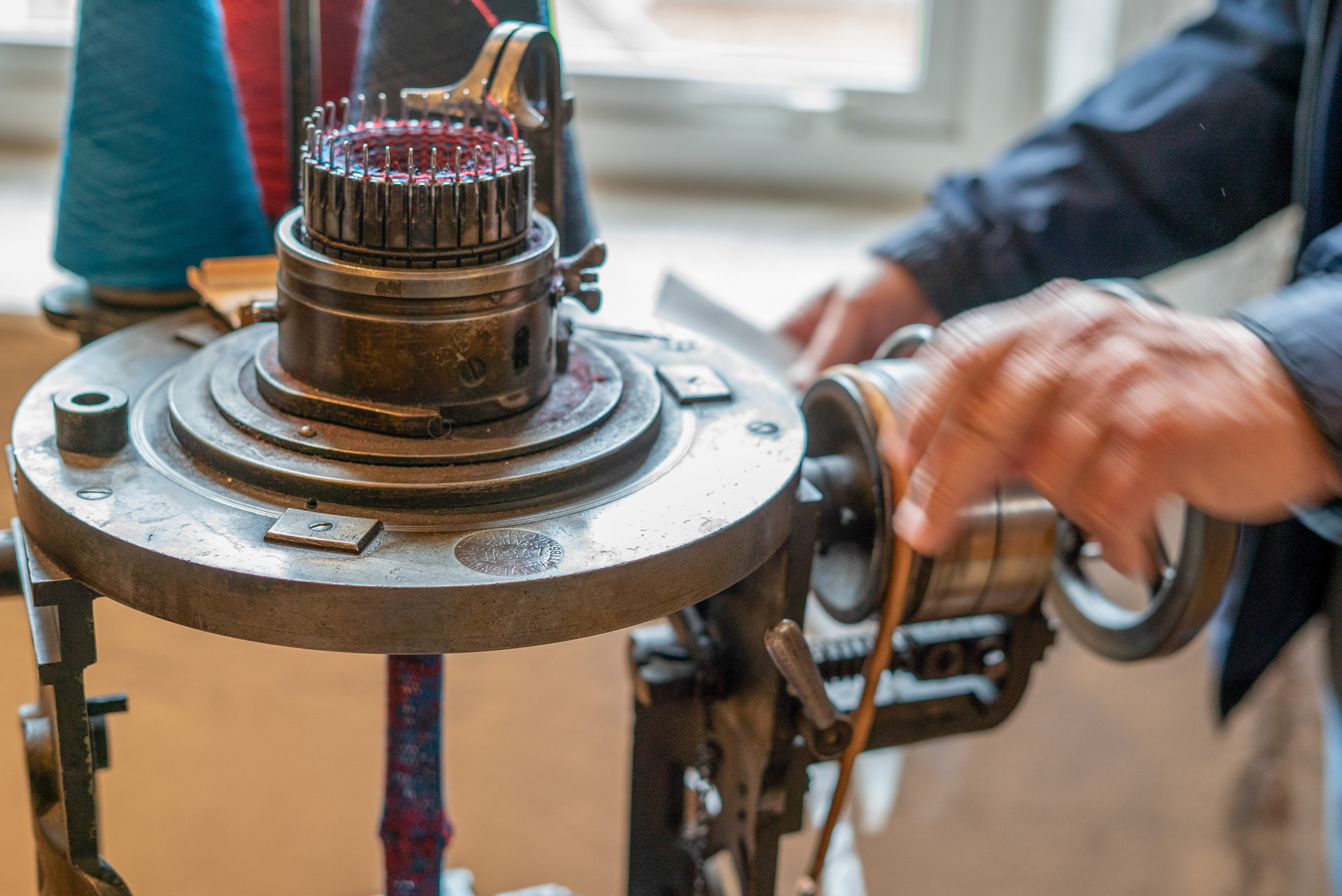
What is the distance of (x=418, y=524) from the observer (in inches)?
24.7

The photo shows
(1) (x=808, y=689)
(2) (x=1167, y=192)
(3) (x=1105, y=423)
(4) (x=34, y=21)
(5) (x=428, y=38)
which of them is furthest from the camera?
(4) (x=34, y=21)

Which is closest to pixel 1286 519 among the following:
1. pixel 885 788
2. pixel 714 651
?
pixel 714 651

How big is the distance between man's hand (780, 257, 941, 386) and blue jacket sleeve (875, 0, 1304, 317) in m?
0.02

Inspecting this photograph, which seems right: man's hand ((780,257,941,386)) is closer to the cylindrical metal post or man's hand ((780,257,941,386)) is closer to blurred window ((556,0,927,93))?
the cylindrical metal post

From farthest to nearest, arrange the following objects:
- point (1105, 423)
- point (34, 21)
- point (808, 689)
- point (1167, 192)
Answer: point (34, 21)
point (1167, 192)
point (808, 689)
point (1105, 423)

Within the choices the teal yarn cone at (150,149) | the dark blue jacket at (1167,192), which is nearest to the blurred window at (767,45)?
the dark blue jacket at (1167,192)

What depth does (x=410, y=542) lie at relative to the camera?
1.99 feet

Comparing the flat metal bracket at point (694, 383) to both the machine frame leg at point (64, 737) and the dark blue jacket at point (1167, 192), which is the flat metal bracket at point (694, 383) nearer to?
the machine frame leg at point (64, 737)

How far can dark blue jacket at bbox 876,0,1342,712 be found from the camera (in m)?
1.19

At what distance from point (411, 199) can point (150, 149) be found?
407 millimetres

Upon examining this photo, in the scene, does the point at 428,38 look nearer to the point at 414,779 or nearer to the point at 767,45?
the point at 414,779

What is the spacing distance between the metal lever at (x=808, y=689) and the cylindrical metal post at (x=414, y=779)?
8.5 inches

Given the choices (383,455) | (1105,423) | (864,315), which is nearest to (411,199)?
(383,455)

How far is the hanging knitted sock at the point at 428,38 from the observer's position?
2.72 ft
